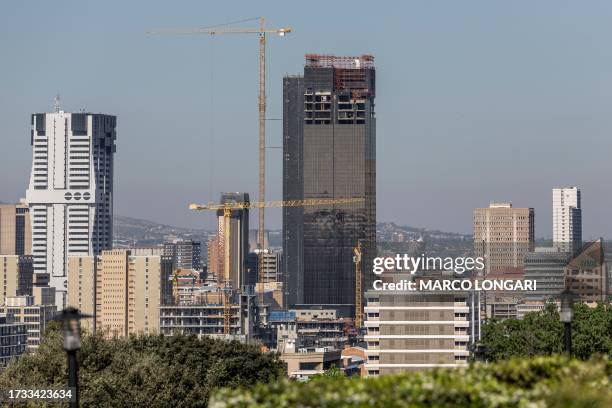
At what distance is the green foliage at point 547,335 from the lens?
311ft

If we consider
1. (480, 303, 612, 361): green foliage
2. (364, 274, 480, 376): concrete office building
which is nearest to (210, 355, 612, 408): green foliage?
(480, 303, 612, 361): green foliage

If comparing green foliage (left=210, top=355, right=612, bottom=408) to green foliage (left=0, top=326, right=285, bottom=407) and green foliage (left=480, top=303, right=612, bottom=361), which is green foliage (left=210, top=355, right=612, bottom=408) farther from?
green foliage (left=480, top=303, right=612, bottom=361)

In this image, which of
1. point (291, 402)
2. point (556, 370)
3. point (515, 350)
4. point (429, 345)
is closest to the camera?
point (291, 402)

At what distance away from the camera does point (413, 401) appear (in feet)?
88.9

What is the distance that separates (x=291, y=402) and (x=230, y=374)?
77.0 meters

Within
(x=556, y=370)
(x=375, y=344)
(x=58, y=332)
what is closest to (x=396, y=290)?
(x=375, y=344)

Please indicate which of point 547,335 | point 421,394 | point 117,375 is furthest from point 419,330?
point 421,394

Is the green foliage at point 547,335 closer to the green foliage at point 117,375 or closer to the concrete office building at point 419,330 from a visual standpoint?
the green foliage at point 117,375

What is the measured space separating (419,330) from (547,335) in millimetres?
58681

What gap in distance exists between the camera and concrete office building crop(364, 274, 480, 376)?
154875 millimetres

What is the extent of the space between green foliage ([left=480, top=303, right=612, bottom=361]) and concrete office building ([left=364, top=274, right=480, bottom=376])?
4340cm

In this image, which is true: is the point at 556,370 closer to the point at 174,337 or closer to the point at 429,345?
the point at 174,337

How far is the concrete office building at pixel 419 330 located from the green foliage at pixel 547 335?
4340 centimetres

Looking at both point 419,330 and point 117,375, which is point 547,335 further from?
point 419,330
